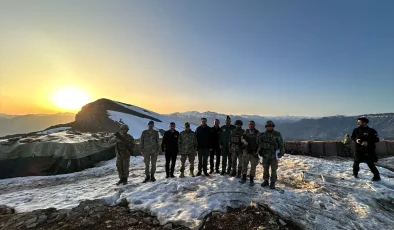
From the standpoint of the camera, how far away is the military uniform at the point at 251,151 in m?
8.76

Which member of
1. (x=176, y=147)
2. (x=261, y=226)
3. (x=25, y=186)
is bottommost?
(x=25, y=186)

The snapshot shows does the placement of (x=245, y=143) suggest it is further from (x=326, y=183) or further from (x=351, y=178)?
(x=351, y=178)

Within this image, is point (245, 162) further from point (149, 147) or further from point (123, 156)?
point (123, 156)

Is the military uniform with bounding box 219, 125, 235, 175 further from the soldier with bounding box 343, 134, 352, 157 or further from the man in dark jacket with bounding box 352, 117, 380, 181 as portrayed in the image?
the soldier with bounding box 343, 134, 352, 157

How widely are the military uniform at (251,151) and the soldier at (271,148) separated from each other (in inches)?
14.2

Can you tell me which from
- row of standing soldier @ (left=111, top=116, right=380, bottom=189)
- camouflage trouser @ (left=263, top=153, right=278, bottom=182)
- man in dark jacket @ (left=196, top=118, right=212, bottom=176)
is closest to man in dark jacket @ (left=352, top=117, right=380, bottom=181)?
row of standing soldier @ (left=111, top=116, right=380, bottom=189)

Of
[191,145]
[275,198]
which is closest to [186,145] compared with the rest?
[191,145]

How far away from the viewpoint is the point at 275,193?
7.55 metres

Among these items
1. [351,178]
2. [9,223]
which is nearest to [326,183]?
[351,178]

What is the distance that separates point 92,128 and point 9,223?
1420 inches

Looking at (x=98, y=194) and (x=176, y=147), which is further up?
(x=176, y=147)

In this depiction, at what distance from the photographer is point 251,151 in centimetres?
880

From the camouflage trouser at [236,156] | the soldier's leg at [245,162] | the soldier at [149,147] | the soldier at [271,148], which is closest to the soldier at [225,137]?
the camouflage trouser at [236,156]

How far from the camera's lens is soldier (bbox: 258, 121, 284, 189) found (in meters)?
8.16
